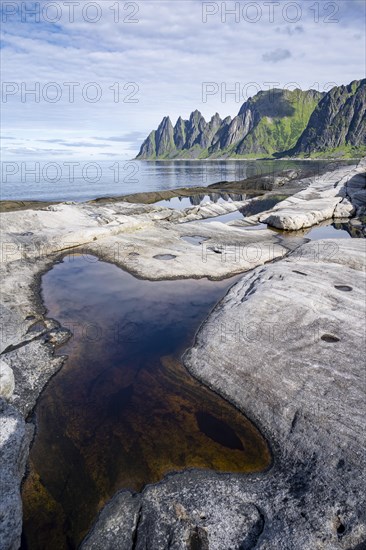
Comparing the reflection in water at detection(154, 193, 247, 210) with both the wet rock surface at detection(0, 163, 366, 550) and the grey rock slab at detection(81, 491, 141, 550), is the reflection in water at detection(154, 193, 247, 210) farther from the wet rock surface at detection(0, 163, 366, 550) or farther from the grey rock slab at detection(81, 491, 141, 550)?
the grey rock slab at detection(81, 491, 141, 550)

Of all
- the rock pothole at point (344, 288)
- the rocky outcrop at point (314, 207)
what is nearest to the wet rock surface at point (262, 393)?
the rock pothole at point (344, 288)

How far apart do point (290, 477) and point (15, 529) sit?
9.12m

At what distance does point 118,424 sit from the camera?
15242 millimetres

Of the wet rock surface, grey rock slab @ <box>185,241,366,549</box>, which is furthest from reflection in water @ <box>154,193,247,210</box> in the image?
grey rock slab @ <box>185,241,366,549</box>

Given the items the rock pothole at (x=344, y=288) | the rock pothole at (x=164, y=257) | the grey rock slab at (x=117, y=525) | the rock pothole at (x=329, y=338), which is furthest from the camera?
the rock pothole at (x=164, y=257)

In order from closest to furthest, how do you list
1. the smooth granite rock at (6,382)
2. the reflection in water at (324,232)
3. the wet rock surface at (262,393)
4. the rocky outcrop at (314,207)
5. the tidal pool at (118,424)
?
the wet rock surface at (262,393)
the tidal pool at (118,424)
the smooth granite rock at (6,382)
the reflection in water at (324,232)
the rocky outcrop at (314,207)

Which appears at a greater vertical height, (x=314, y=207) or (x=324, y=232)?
(x=314, y=207)

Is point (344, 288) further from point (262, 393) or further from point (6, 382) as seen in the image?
point (6, 382)

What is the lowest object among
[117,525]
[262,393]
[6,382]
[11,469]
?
[117,525]

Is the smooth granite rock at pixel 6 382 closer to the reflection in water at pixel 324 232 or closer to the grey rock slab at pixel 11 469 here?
the grey rock slab at pixel 11 469

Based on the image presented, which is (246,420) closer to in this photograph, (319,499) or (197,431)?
(197,431)

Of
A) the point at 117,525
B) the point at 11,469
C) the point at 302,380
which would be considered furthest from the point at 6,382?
the point at 302,380

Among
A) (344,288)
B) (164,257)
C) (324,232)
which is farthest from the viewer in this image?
(324,232)

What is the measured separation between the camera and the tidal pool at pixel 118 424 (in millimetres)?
11914
